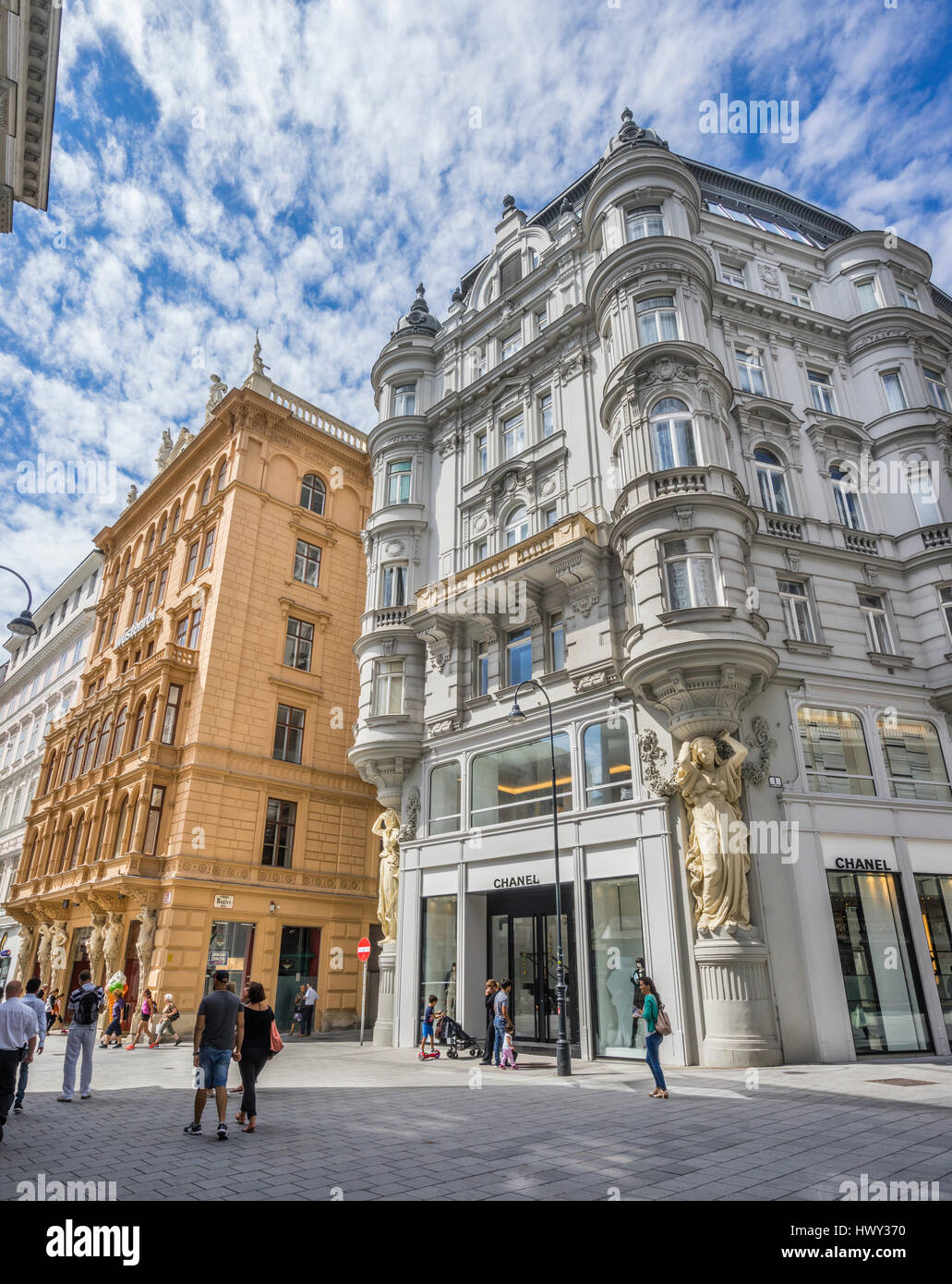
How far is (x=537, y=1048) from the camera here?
67.8ft

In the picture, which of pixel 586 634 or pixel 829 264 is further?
pixel 829 264

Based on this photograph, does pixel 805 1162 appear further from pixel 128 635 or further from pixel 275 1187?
pixel 128 635

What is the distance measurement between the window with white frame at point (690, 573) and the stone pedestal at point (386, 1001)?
1507cm

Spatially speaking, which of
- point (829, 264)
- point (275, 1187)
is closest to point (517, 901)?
point (275, 1187)

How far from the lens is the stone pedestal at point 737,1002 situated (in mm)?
16156

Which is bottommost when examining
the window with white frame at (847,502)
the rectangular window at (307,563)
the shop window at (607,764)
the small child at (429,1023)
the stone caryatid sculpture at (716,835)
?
the small child at (429,1023)

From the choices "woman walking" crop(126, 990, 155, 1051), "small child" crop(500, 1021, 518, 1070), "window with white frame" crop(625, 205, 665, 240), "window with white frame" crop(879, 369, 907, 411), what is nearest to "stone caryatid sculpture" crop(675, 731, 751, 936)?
"small child" crop(500, 1021, 518, 1070)

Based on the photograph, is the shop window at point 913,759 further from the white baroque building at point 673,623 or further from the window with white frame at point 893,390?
the window with white frame at point 893,390

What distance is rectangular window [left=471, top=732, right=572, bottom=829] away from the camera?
22.1 meters

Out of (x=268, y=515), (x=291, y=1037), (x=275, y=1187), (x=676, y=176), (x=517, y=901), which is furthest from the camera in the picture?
(x=268, y=515)

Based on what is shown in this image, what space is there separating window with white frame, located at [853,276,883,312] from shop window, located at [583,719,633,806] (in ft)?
64.3

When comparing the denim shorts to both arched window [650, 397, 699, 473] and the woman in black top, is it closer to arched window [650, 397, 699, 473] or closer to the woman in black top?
the woman in black top

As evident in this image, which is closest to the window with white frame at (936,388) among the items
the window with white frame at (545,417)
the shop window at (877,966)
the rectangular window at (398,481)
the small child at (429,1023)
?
the window with white frame at (545,417)

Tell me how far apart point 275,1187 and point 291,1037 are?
77.0 ft
